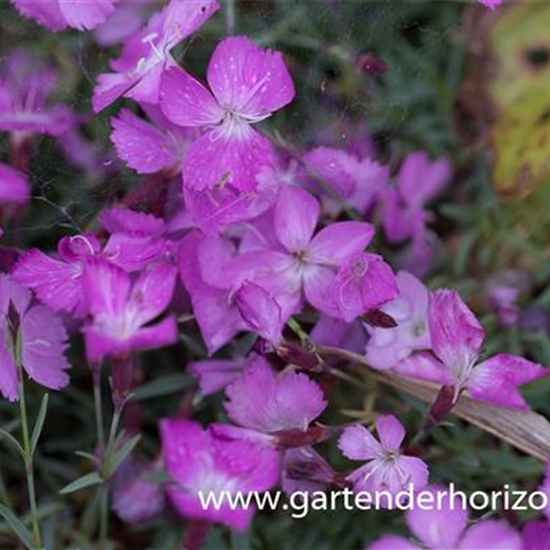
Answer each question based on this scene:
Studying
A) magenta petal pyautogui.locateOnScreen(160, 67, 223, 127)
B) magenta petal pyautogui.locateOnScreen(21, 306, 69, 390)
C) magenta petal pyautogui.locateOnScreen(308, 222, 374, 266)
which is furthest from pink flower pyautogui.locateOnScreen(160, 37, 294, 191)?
magenta petal pyautogui.locateOnScreen(21, 306, 69, 390)

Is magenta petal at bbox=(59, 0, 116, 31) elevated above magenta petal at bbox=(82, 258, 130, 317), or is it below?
above

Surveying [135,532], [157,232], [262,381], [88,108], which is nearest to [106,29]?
[88,108]

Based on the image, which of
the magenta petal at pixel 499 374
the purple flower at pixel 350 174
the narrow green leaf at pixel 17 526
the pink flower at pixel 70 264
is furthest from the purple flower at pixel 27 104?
the magenta petal at pixel 499 374

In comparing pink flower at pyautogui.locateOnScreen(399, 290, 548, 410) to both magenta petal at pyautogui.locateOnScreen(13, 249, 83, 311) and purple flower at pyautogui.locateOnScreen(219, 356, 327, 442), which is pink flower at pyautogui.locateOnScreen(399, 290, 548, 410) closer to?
purple flower at pyautogui.locateOnScreen(219, 356, 327, 442)

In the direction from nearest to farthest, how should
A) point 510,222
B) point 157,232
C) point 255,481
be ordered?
1. point 255,481
2. point 157,232
3. point 510,222

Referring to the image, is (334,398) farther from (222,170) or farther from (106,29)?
(106,29)

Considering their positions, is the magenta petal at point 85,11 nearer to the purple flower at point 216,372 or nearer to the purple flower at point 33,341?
the purple flower at point 33,341

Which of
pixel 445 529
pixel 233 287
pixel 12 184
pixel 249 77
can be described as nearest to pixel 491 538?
pixel 445 529
